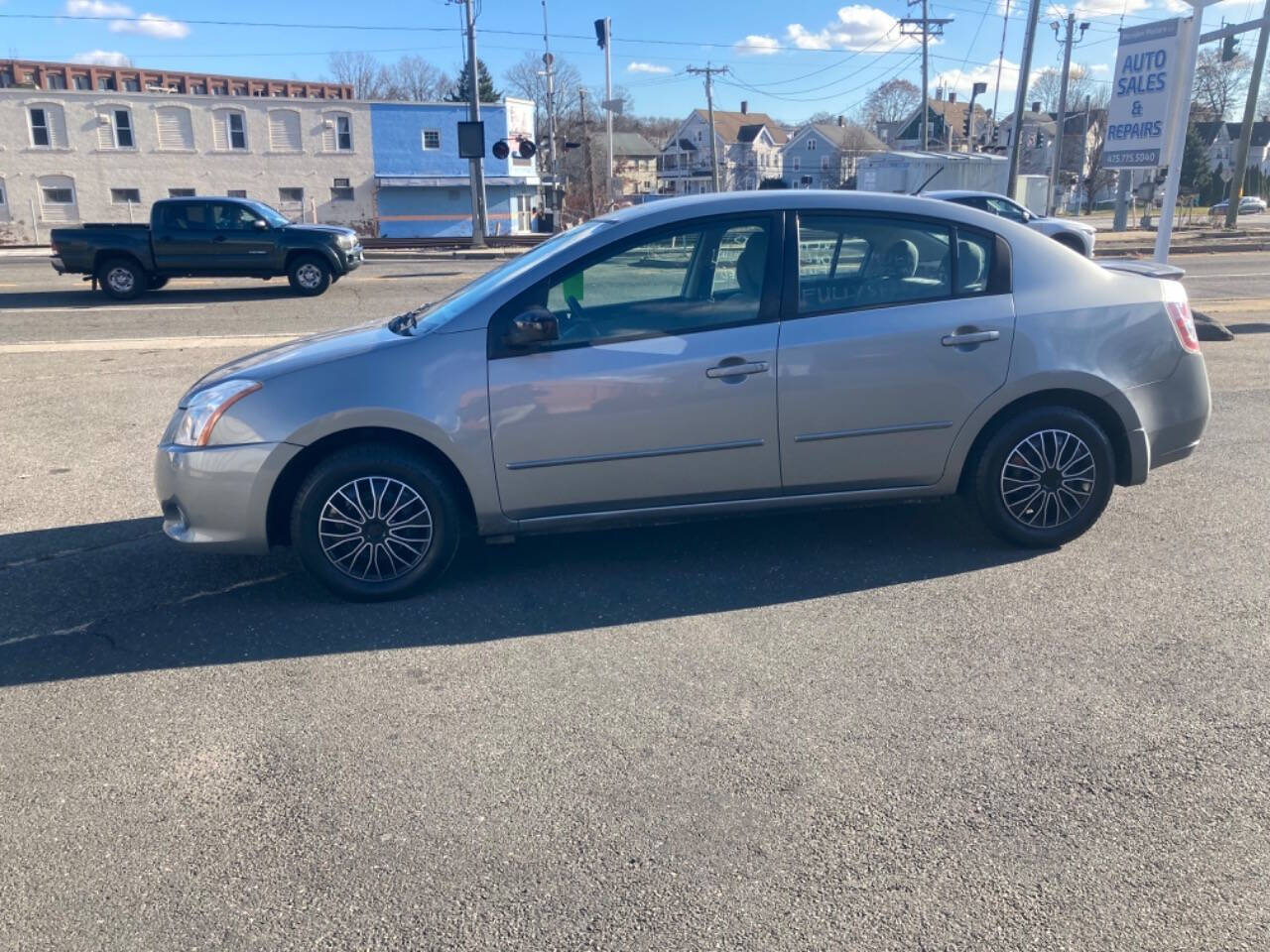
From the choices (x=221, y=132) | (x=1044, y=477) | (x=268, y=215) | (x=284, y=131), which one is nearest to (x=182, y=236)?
(x=268, y=215)

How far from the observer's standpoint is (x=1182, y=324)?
5.05 meters

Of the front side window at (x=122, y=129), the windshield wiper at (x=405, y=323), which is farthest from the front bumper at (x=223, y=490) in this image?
the front side window at (x=122, y=129)

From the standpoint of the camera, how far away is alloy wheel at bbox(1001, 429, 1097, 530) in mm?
4895

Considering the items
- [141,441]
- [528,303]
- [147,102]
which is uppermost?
[147,102]

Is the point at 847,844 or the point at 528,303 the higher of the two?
the point at 528,303

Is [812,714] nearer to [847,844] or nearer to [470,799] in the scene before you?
[847,844]

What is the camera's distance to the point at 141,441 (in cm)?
759

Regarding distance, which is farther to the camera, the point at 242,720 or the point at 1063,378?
the point at 1063,378

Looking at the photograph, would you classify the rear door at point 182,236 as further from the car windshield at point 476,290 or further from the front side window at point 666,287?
the front side window at point 666,287

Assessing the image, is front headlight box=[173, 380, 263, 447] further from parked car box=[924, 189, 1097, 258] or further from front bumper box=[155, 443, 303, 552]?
parked car box=[924, 189, 1097, 258]

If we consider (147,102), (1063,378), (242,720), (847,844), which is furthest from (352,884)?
(147,102)

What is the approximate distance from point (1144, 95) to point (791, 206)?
11.6 meters

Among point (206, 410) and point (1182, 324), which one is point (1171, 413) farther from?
point (206, 410)

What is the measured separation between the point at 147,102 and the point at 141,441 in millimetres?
49476
